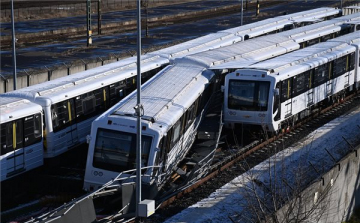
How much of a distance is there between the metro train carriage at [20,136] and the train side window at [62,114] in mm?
774

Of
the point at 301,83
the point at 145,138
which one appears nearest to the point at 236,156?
the point at 301,83

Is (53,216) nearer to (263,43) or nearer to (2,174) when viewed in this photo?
(2,174)

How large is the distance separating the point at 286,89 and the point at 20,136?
458 inches

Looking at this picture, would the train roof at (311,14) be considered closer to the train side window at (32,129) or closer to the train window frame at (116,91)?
the train window frame at (116,91)

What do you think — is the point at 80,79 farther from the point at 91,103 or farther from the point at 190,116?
the point at 190,116

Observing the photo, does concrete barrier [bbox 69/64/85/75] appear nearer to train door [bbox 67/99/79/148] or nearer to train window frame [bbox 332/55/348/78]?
train door [bbox 67/99/79/148]

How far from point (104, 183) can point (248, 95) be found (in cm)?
874

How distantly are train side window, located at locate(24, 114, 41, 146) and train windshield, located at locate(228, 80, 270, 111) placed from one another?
863 cm

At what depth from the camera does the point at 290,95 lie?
2942 centimetres

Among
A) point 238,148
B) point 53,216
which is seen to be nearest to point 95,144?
point 53,216

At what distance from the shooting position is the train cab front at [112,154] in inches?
833

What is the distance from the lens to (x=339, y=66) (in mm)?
35344

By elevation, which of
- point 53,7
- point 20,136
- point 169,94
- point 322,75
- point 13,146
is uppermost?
point 53,7

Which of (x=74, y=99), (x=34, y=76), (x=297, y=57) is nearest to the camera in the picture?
(x=74, y=99)
